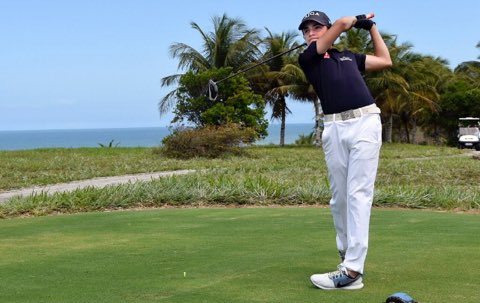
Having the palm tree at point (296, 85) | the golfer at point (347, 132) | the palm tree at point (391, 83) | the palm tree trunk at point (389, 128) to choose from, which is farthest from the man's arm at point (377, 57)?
the palm tree trunk at point (389, 128)

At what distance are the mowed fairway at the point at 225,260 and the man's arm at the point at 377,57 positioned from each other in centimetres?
147

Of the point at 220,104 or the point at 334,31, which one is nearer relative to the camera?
the point at 334,31

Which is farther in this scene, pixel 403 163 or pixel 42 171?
pixel 403 163

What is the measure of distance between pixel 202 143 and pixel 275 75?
17.3 m

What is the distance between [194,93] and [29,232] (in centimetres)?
3184

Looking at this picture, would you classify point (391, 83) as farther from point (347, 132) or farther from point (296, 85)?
point (347, 132)

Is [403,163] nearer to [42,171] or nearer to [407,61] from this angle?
[42,171]

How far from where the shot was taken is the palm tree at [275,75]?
43.4 m

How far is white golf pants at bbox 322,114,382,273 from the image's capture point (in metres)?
4.43

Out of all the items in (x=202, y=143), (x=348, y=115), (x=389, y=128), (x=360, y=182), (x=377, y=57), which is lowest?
(x=360, y=182)

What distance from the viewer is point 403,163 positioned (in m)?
22.0

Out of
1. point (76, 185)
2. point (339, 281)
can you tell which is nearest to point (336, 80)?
point (339, 281)

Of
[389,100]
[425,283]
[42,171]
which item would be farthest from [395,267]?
[389,100]

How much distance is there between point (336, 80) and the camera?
14.8 feet
